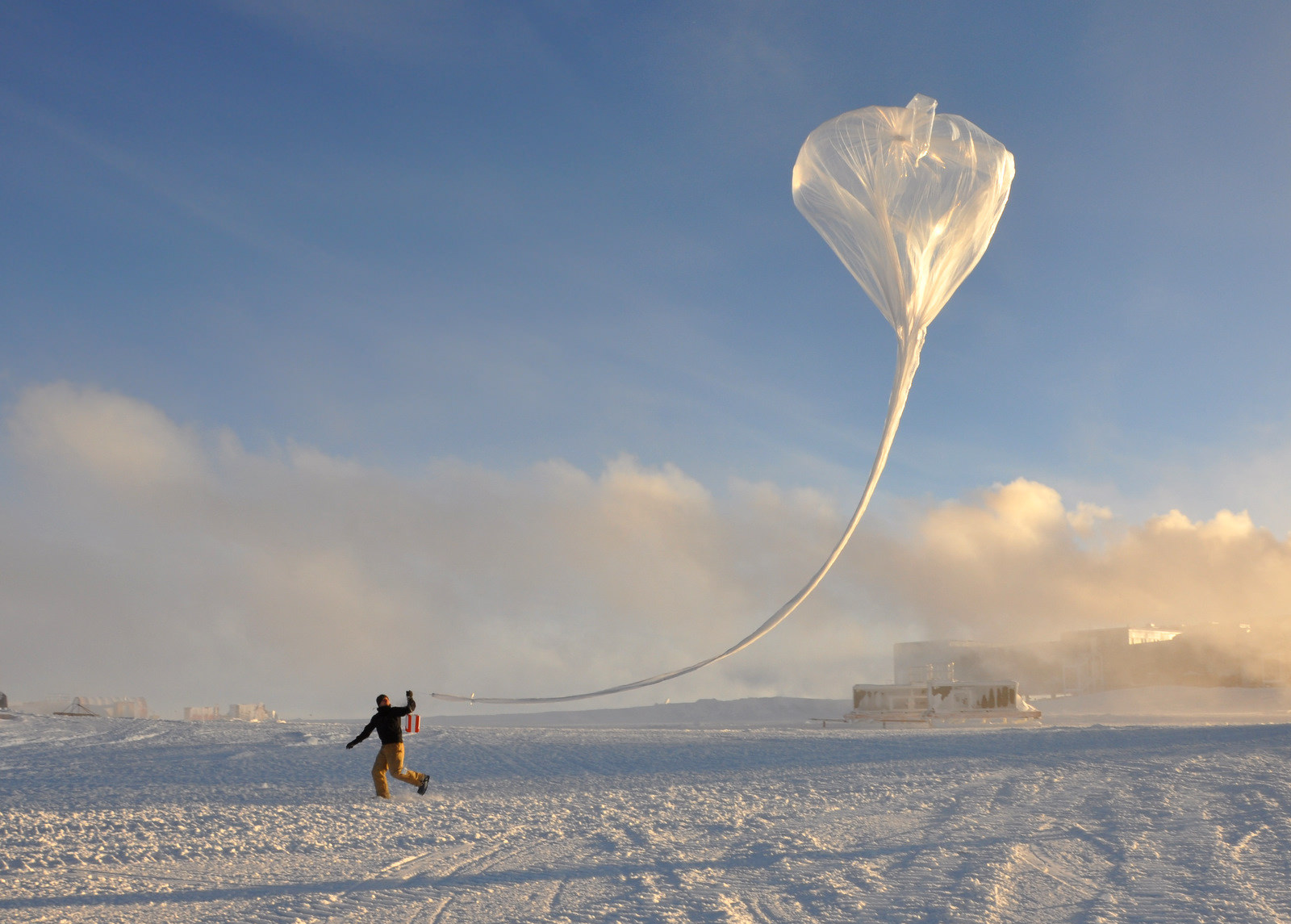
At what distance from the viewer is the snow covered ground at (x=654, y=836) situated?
6.85 meters

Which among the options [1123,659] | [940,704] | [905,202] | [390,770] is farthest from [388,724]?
[1123,659]

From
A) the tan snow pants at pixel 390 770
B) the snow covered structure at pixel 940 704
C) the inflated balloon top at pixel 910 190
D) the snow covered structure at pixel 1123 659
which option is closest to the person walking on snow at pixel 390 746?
the tan snow pants at pixel 390 770

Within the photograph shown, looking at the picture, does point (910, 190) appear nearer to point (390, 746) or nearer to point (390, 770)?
point (390, 746)

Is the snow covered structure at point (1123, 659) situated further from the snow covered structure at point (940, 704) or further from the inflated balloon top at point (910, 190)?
the inflated balloon top at point (910, 190)

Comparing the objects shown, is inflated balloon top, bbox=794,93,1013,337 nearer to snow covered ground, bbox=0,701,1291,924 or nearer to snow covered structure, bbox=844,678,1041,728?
snow covered ground, bbox=0,701,1291,924

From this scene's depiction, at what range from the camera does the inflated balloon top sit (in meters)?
12.8

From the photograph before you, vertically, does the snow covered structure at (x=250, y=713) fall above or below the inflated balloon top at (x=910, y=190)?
below

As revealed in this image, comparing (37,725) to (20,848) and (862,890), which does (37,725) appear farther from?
(862,890)

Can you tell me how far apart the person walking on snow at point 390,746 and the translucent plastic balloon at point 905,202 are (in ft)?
2.11

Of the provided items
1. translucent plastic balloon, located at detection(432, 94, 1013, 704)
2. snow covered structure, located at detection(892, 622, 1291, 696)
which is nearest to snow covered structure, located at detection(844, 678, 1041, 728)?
snow covered structure, located at detection(892, 622, 1291, 696)

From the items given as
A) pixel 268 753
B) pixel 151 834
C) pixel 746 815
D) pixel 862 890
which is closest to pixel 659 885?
pixel 862 890

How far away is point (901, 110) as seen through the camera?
13.0 metres

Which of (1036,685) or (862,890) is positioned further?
(1036,685)

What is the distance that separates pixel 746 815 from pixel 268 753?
1104 centimetres
